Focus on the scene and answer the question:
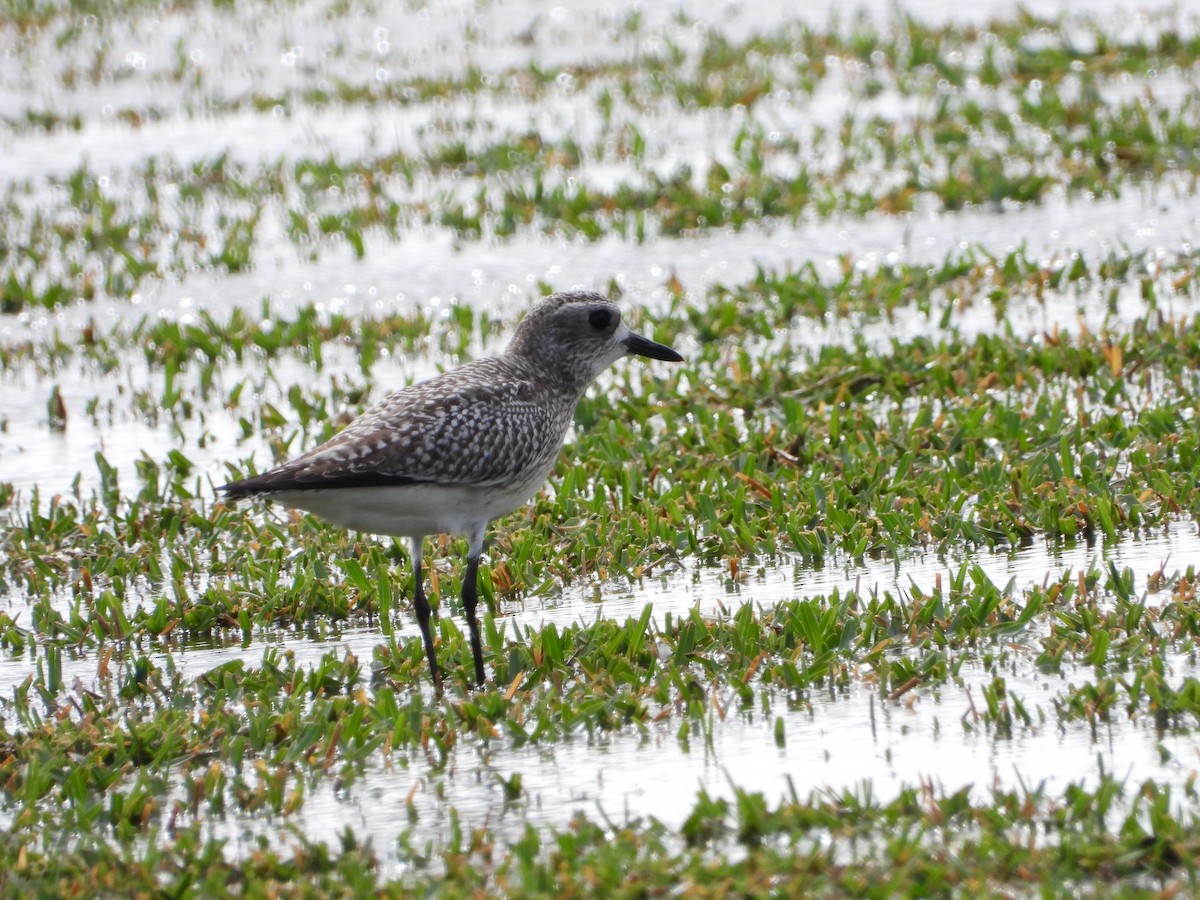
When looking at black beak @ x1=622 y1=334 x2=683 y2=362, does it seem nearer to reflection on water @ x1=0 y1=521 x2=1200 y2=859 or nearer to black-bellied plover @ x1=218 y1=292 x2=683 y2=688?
black-bellied plover @ x1=218 y1=292 x2=683 y2=688

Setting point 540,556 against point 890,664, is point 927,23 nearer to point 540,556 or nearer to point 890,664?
point 540,556

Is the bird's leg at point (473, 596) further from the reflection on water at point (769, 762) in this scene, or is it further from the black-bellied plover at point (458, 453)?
the reflection on water at point (769, 762)

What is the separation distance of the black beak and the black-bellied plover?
0.27m

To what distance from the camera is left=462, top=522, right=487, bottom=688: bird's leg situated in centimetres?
608

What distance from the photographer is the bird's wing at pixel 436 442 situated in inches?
237

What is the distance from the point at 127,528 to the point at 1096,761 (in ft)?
15.3

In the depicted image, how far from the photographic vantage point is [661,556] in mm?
7277

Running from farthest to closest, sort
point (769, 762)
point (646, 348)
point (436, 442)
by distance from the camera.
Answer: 1. point (646, 348)
2. point (436, 442)
3. point (769, 762)

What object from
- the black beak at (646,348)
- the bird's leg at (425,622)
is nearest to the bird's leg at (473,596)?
the bird's leg at (425,622)

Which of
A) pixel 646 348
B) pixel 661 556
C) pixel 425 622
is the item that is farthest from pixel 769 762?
pixel 646 348

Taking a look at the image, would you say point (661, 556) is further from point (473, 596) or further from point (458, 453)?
point (458, 453)

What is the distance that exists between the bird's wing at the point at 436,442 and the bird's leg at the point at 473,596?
232 mm

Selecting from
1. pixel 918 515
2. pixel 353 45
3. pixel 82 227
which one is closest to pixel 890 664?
pixel 918 515

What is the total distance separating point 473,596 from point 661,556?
3.77 ft
